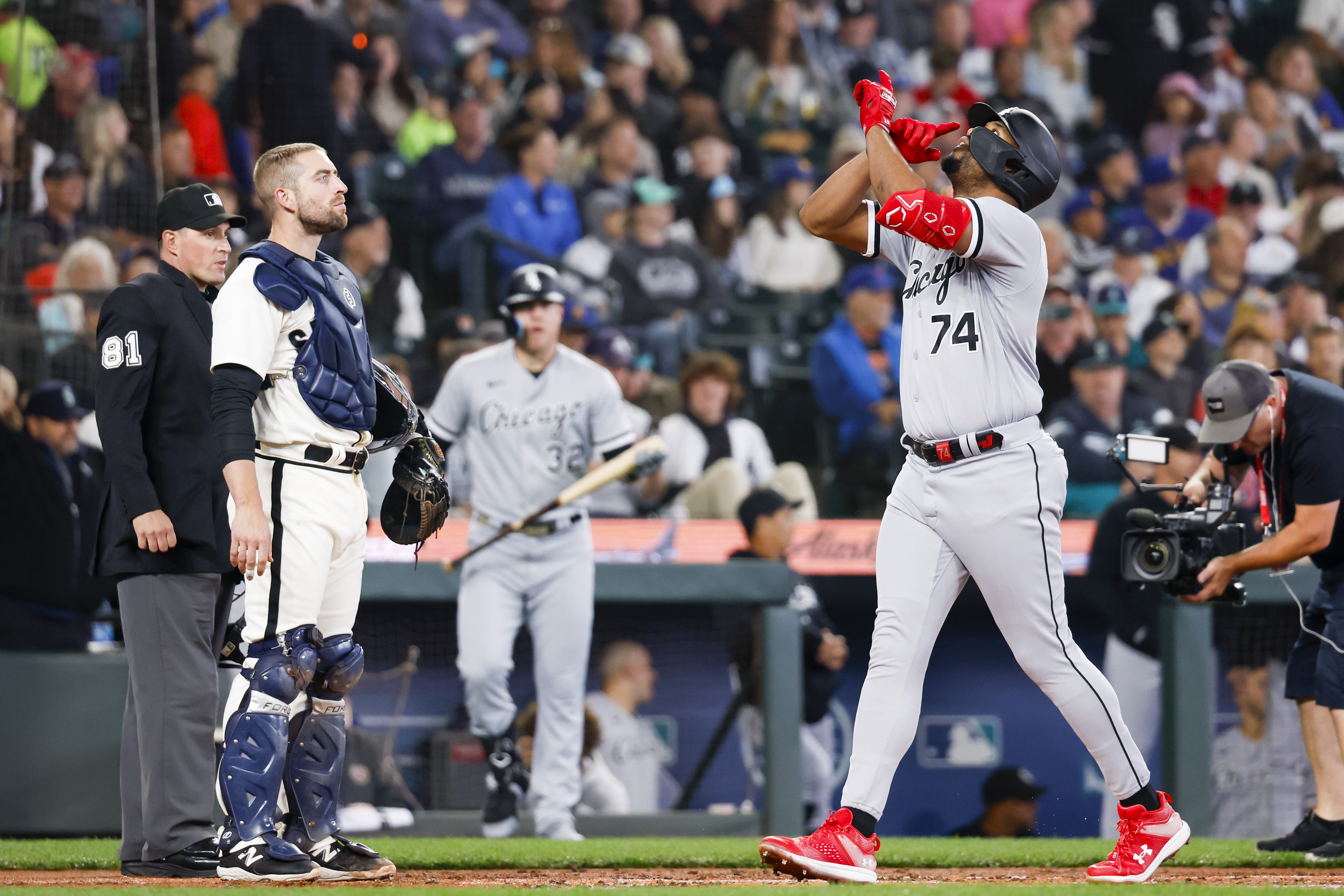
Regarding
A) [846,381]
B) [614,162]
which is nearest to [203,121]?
[614,162]

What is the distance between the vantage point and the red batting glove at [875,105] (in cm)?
385

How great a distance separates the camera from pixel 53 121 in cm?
752

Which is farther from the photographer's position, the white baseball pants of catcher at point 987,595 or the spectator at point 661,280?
the spectator at point 661,280

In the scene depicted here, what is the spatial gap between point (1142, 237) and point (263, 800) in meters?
8.71

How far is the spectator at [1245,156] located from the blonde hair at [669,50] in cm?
419

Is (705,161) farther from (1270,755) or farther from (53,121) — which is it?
(1270,755)

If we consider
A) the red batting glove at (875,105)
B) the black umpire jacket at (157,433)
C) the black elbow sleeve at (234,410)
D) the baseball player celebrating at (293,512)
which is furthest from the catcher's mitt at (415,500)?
the red batting glove at (875,105)

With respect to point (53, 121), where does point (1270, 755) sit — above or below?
below

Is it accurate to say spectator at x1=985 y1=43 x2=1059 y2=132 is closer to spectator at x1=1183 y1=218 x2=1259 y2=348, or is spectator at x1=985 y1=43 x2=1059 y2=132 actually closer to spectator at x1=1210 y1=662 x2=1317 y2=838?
spectator at x1=1183 y1=218 x2=1259 y2=348

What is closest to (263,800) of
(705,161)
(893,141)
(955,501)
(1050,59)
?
(955,501)

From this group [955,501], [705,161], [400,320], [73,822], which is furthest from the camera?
[705,161]

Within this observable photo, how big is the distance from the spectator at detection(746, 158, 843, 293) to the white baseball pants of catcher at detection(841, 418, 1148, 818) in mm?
6459

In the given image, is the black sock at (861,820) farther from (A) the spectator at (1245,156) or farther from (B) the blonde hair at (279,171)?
(A) the spectator at (1245,156)

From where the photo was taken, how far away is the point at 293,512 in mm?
3797
